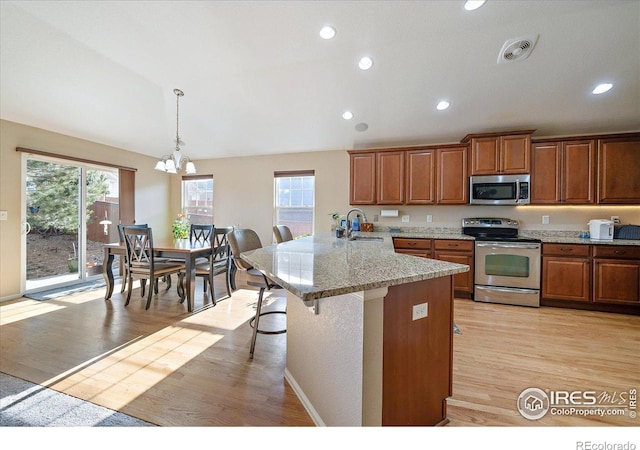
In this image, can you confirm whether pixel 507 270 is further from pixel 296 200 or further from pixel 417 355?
pixel 296 200

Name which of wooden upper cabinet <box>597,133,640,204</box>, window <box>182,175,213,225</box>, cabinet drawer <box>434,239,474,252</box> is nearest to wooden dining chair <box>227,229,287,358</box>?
cabinet drawer <box>434,239,474,252</box>

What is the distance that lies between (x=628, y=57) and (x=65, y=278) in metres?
7.61

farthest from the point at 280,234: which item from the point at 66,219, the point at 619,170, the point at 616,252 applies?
the point at 619,170

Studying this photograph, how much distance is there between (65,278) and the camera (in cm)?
409

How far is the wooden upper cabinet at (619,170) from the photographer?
3.23 metres

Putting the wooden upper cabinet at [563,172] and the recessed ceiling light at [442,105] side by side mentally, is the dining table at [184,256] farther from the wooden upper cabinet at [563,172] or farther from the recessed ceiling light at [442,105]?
the wooden upper cabinet at [563,172]

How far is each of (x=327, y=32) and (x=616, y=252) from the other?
4051mm

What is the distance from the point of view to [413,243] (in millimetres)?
3863

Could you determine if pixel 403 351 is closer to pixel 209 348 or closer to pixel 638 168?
pixel 209 348

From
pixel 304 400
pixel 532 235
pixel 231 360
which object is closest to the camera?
pixel 304 400

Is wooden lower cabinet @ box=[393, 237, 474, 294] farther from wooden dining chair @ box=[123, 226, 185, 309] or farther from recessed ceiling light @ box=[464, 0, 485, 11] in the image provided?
wooden dining chair @ box=[123, 226, 185, 309]

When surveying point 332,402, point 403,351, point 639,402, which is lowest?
point 639,402

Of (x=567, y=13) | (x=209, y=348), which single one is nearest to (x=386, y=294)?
(x=209, y=348)

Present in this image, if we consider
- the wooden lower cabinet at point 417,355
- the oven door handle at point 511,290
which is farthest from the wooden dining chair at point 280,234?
the oven door handle at point 511,290
